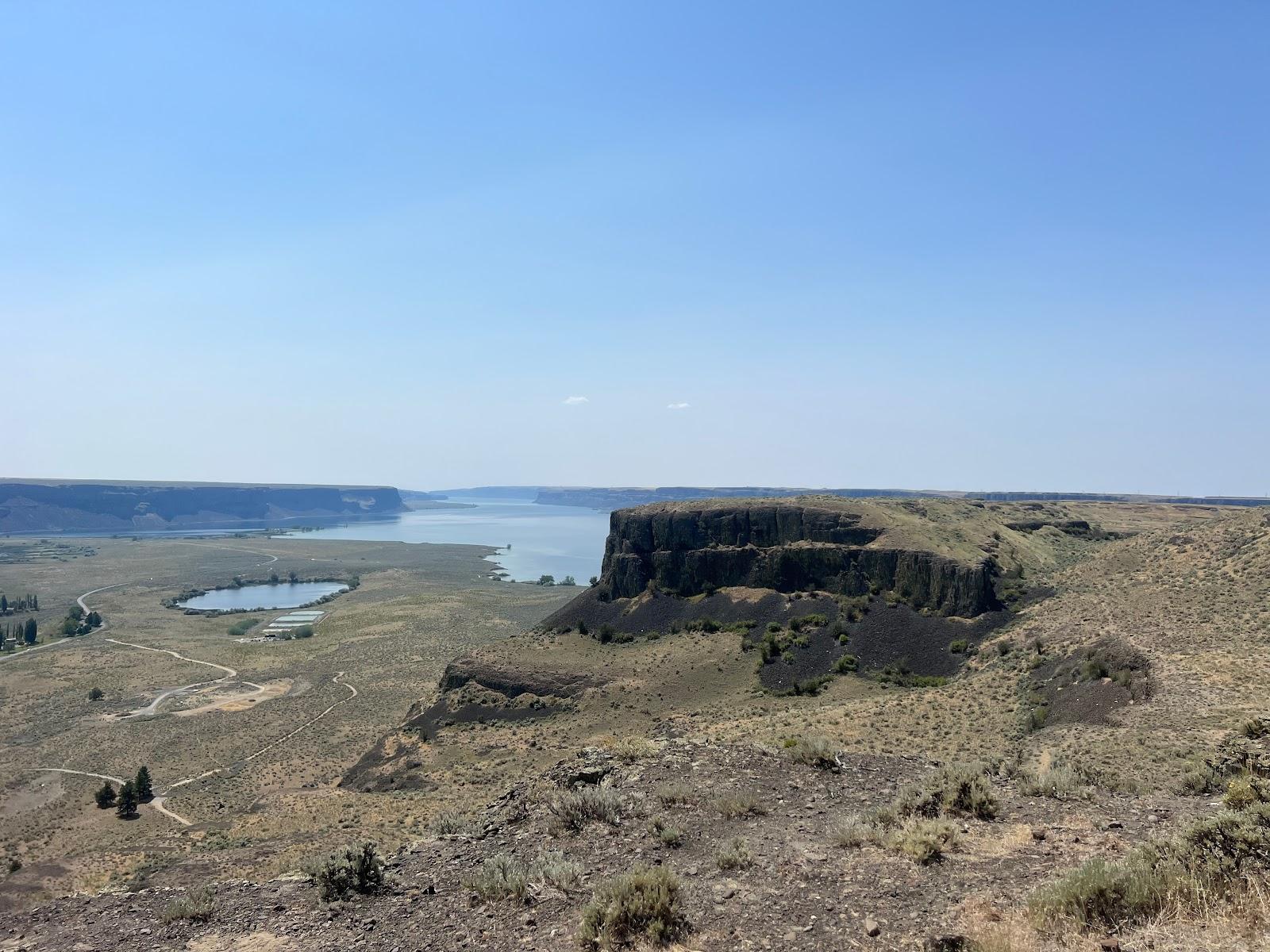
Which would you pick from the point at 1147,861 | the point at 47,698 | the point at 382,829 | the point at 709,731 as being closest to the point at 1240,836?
the point at 1147,861

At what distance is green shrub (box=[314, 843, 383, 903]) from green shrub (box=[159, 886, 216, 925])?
152 cm

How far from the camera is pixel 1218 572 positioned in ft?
115

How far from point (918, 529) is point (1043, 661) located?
19115 millimetres

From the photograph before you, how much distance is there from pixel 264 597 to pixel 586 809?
460 ft

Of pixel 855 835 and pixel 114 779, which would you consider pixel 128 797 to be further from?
pixel 855 835

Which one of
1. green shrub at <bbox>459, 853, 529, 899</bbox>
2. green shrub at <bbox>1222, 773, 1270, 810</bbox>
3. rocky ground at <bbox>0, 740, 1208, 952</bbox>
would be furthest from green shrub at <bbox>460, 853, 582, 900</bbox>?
green shrub at <bbox>1222, 773, 1270, 810</bbox>

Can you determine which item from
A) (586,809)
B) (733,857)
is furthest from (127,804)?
(733,857)

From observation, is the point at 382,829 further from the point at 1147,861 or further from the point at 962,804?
the point at 1147,861

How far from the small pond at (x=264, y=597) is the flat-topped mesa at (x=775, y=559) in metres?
82.2

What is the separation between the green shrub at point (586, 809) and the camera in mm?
12141

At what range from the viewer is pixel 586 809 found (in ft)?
40.6

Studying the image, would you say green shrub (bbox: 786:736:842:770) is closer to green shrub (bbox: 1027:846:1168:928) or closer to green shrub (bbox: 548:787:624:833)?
green shrub (bbox: 548:787:624:833)

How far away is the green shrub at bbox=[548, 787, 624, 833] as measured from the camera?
39.8 feet

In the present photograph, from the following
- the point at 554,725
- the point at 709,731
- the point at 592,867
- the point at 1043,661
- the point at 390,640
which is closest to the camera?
the point at 592,867
